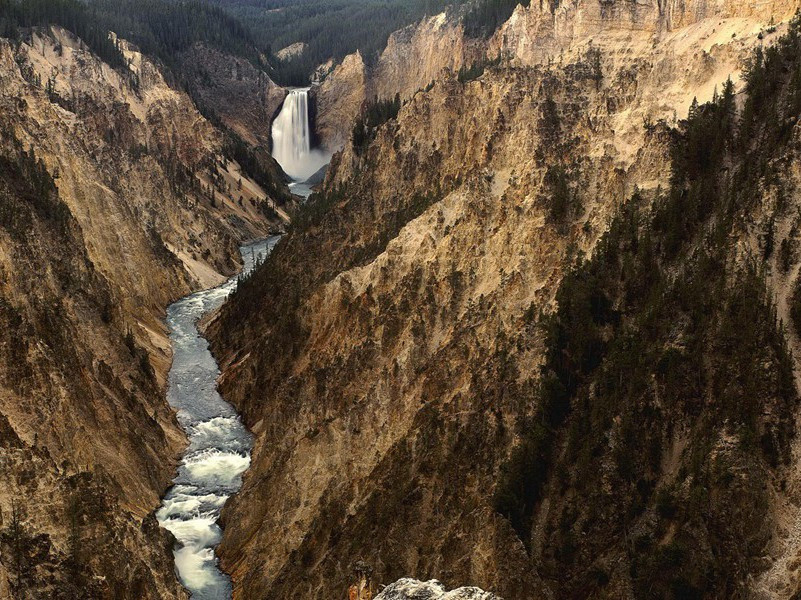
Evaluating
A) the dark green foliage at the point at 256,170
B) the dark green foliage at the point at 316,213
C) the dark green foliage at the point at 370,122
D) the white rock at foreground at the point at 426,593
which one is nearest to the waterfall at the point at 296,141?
the dark green foliage at the point at 256,170

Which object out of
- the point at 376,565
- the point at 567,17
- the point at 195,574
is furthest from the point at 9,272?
the point at 567,17

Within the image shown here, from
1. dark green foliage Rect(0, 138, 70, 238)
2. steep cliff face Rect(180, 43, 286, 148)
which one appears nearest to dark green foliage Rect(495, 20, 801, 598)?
dark green foliage Rect(0, 138, 70, 238)

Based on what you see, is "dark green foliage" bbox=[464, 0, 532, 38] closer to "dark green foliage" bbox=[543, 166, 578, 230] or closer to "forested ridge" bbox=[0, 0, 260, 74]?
"forested ridge" bbox=[0, 0, 260, 74]

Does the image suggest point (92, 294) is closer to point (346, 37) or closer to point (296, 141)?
point (296, 141)

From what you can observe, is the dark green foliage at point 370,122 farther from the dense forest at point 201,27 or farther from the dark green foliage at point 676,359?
the dark green foliage at point 676,359

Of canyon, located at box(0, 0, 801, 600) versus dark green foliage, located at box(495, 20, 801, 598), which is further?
canyon, located at box(0, 0, 801, 600)

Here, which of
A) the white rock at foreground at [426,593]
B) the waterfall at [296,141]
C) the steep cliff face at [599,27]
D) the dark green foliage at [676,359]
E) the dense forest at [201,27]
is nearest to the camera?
the white rock at foreground at [426,593]

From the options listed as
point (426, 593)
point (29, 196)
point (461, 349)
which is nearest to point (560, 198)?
point (461, 349)
